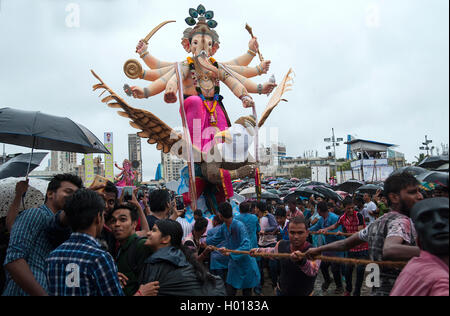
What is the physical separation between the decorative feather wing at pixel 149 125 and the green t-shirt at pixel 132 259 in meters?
3.81

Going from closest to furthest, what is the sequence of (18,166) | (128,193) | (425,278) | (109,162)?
(425,278)
(128,193)
(18,166)
(109,162)

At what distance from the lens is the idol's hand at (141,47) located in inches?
262

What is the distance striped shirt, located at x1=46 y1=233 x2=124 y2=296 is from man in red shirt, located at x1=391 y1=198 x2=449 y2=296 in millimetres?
1441

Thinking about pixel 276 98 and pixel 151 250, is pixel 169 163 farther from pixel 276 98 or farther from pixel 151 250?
pixel 151 250

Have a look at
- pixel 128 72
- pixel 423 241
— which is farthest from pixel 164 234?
pixel 128 72

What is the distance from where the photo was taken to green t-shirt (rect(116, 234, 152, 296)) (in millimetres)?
2375

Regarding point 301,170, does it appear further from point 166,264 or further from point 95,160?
point 166,264

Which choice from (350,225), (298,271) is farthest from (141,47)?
(298,271)

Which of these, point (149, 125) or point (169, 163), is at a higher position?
point (169, 163)

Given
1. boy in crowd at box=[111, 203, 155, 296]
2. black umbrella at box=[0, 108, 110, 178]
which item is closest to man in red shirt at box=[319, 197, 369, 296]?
boy in crowd at box=[111, 203, 155, 296]

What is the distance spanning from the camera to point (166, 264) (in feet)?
7.38

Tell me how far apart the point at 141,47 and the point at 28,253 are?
518cm

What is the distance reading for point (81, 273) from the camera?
1.88m
